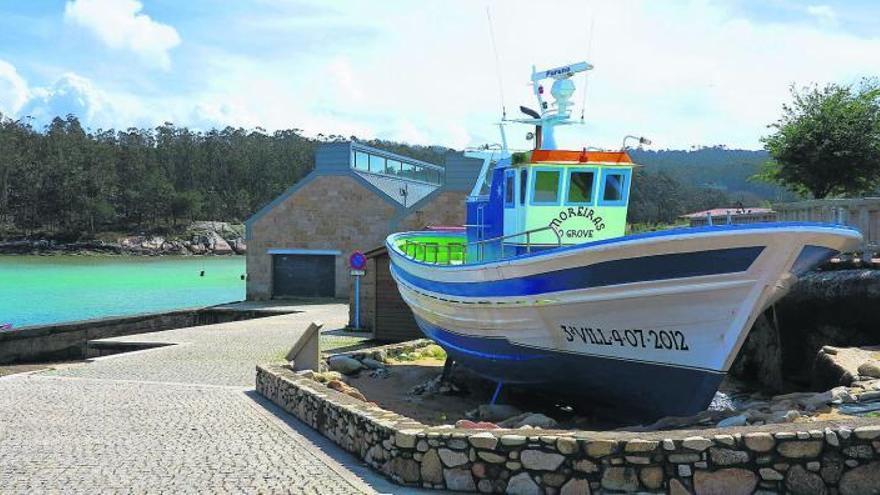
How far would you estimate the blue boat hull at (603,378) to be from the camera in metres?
9.84

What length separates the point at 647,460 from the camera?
A: 23.1 ft

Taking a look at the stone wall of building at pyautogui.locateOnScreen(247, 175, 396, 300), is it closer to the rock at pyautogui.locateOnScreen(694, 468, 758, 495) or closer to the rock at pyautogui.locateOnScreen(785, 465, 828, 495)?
the rock at pyautogui.locateOnScreen(694, 468, 758, 495)

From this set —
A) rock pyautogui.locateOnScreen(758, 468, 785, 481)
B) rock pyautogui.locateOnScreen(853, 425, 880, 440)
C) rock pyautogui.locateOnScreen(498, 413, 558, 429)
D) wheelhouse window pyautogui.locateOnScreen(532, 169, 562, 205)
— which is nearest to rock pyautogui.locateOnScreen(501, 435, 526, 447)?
rock pyautogui.locateOnScreen(758, 468, 785, 481)

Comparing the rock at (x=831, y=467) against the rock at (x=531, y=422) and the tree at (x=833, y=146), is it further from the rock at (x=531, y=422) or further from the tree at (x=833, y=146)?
the tree at (x=833, y=146)

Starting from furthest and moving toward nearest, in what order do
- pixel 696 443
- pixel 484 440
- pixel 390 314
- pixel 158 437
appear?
pixel 390 314 < pixel 158 437 < pixel 484 440 < pixel 696 443

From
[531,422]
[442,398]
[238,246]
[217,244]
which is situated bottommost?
[238,246]

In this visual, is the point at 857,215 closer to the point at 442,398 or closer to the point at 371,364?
the point at 442,398

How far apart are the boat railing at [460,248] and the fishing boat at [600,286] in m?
0.07

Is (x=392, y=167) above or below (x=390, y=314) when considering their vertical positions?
above

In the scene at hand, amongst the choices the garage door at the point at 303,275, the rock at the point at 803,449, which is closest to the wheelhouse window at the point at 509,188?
the rock at the point at 803,449

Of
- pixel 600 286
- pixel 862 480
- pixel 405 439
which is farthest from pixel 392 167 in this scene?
pixel 862 480

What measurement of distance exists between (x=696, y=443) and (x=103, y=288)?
55.9 metres

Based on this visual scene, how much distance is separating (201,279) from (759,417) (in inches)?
2534

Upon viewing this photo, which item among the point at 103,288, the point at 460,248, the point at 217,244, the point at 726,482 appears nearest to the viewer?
the point at 726,482
